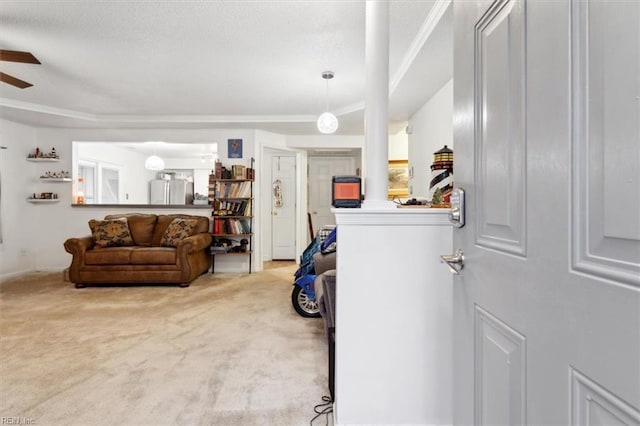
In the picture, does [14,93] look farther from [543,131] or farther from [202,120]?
[543,131]

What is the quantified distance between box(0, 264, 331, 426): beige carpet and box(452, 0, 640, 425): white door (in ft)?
4.18

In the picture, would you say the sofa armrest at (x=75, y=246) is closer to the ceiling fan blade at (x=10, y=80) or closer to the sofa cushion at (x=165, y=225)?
the sofa cushion at (x=165, y=225)

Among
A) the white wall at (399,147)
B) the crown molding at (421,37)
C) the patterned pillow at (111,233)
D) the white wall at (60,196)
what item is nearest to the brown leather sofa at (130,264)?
the patterned pillow at (111,233)

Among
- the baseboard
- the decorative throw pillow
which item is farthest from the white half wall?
the baseboard

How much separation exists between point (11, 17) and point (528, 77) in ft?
11.3

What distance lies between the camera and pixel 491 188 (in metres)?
0.74

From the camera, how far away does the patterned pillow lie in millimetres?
4430

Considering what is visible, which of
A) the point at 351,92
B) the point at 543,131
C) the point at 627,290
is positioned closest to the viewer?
the point at 627,290

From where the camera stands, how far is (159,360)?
221 centimetres

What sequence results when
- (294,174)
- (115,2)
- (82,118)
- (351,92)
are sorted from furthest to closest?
1. (294,174)
2. (82,118)
3. (351,92)
4. (115,2)

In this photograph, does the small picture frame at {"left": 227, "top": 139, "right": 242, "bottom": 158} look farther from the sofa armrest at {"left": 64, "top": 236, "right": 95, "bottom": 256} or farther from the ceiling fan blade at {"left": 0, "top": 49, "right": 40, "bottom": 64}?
the ceiling fan blade at {"left": 0, "top": 49, "right": 40, "bottom": 64}

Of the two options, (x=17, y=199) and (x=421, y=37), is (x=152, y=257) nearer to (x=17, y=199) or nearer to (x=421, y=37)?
(x=17, y=199)

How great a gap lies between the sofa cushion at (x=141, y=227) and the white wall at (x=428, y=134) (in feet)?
12.7

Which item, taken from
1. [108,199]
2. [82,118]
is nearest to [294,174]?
[82,118]
